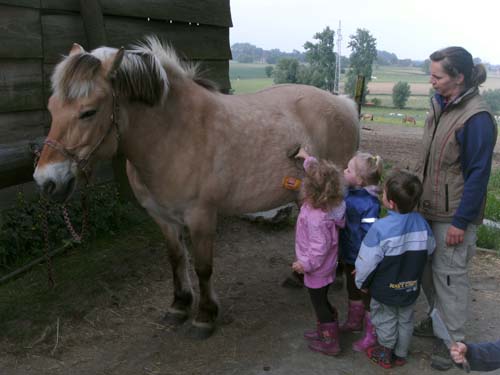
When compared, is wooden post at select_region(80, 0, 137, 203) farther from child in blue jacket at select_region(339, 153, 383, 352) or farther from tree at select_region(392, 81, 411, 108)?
tree at select_region(392, 81, 411, 108)

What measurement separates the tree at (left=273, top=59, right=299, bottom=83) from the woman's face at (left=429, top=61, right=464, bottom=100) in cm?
535

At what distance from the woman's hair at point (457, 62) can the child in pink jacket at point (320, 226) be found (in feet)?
2.85

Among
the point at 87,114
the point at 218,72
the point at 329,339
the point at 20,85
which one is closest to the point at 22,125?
the point at 20,85

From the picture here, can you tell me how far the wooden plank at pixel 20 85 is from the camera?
12.9ft

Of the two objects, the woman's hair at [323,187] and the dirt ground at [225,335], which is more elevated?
the woman's hair at [323,187]

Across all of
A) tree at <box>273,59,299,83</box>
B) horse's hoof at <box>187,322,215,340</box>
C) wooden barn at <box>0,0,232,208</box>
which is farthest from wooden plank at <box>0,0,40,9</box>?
tree at <box>273,59,299,83</box>

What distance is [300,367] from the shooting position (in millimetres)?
2947

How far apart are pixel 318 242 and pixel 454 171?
93 cm

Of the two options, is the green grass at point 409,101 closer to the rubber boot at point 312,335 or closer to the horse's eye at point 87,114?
the rubber boot at point 312,335

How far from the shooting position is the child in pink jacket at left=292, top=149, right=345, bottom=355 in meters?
2.74

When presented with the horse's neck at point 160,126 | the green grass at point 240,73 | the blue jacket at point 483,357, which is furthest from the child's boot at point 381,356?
the green grass at point 240,73

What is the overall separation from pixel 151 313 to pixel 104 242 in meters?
1.25

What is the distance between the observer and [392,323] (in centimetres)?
286

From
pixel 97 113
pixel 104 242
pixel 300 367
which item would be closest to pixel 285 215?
pixel 104 242
